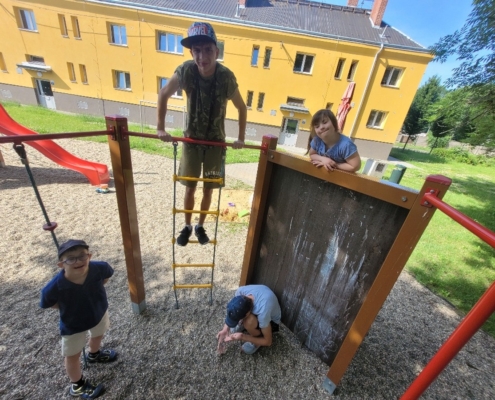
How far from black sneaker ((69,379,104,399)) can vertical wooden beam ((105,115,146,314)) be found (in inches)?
28.1

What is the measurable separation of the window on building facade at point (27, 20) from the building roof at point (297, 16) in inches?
178

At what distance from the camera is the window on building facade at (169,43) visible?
1300cm

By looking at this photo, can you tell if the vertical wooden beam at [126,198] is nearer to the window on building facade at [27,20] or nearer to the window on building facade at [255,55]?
the window on building facade at [255,55]

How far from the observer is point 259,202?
7.36 ft

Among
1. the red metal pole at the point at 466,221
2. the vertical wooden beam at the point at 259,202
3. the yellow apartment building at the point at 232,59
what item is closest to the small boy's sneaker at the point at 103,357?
the vertical wooden beam at the point at 259,202

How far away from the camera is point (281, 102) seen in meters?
14.0

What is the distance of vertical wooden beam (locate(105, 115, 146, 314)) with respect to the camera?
1.68 metres

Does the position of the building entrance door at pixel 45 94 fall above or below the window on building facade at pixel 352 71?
below

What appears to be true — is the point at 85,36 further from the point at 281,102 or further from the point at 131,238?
the point at 131,238

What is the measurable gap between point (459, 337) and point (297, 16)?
17797mm

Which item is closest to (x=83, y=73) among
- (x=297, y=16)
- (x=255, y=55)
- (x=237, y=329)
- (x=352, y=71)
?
(x=255, y=55)

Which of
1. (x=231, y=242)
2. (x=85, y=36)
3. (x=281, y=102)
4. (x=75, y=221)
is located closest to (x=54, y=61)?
(x=85, y=36)

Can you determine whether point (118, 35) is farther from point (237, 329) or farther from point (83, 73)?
point (237, 329)

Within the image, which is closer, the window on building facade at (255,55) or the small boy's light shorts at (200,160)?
the small boy's light shorts at (200,160)
